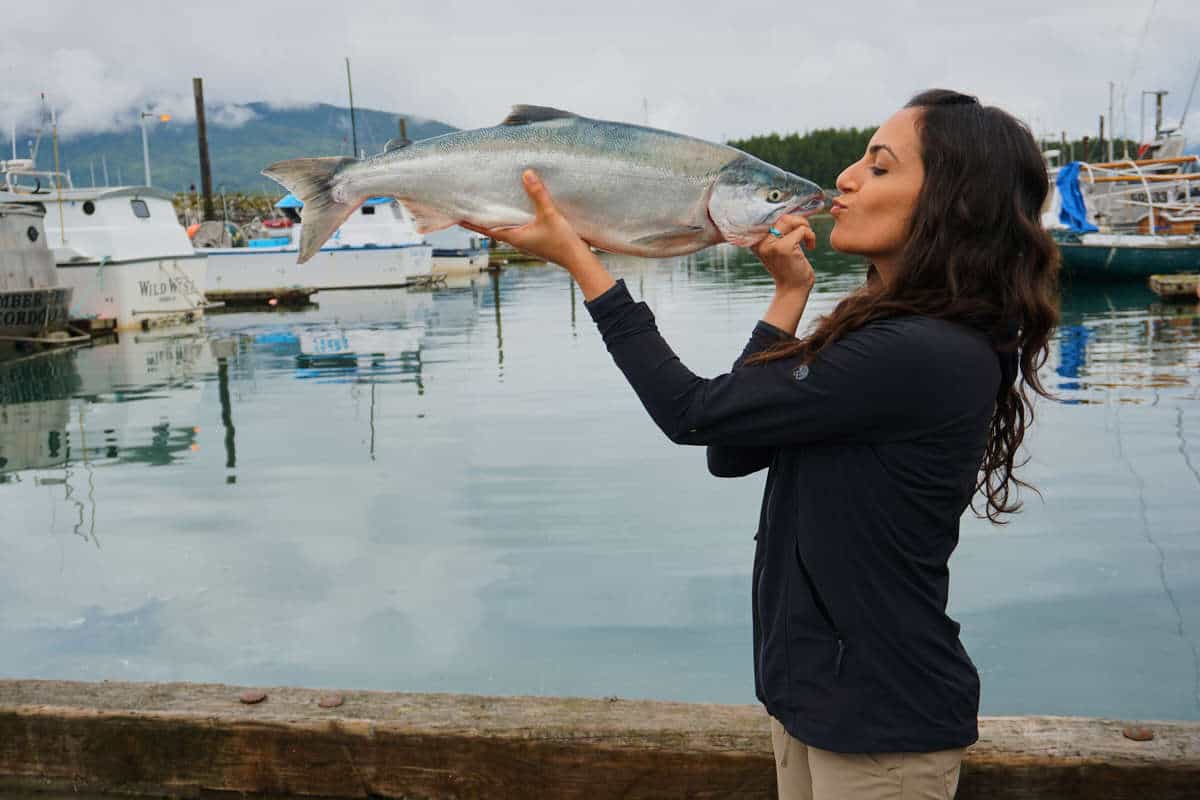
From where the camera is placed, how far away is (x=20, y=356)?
22266 mm

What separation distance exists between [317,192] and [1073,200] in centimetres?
3445

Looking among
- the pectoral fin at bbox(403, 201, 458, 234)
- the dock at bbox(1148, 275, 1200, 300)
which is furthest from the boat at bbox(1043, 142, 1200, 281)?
the pectoral fin at bbox(403, 201, 458, 234)

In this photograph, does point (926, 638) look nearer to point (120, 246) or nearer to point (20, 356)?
point (20, 356)

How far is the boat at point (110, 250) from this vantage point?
26766mm

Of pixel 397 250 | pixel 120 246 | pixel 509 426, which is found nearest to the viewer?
pixel 509 426

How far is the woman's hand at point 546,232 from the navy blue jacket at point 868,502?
1.00 feet

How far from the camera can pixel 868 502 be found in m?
2.04

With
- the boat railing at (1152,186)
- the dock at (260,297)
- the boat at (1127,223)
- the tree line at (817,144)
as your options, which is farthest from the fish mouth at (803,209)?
the tree line at (817,144)

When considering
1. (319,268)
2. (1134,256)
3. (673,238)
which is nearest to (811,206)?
(673,238)

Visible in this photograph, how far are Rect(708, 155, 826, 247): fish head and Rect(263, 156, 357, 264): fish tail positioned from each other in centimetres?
80

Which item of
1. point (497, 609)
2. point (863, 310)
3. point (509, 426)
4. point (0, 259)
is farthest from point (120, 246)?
point (863, 310)

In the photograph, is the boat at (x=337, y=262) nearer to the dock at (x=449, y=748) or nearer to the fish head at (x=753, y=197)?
the dock at (x=449, y=748)

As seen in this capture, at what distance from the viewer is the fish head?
7.45ft

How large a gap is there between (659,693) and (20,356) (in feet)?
67.7
